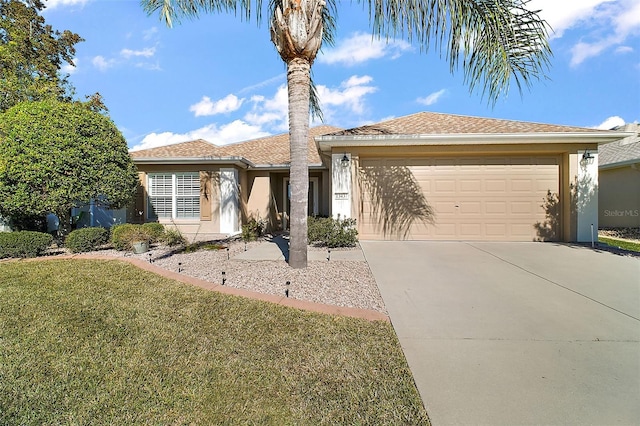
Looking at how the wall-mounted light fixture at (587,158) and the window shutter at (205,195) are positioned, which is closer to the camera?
the wall-mounted light fixture at (587,158)

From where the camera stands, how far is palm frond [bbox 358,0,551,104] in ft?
17.5

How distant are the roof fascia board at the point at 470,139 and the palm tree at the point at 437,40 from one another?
11.5 ft

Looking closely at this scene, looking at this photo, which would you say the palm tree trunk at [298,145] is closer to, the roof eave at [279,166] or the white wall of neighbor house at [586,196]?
the roof eave at [279,166]

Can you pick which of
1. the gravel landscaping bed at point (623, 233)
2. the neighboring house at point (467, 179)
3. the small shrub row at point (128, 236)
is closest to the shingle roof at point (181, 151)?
the small shrub row at point (128, 236)

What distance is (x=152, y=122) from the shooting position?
48.4 ft

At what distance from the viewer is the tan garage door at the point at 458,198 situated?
9.71 meters

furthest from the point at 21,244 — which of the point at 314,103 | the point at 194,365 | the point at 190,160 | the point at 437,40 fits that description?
the point at 437,40

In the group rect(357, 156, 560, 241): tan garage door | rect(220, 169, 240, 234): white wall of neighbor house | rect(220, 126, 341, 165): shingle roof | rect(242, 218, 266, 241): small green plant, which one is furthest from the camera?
rect(220, 126, 341, 165): shingle roof

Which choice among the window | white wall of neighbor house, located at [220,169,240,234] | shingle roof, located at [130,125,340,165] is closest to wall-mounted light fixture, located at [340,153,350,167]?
shingle roof, located at [130,125,340,165]

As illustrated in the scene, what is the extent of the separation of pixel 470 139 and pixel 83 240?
1162cm

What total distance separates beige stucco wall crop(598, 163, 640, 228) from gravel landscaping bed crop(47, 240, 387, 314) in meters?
14.0

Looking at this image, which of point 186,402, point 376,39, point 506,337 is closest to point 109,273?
point 186,402

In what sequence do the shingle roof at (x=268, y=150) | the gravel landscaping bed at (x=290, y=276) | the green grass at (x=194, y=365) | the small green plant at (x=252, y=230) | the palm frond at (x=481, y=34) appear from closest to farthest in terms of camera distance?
the green grass at (x=194, y=365) → the gravel landscaping bed at (x=290, y=276) → the palm frond at (x=481, y=34) → the small green plant at (x=252, y=230) → the shingle roof at (x=268, y=150)

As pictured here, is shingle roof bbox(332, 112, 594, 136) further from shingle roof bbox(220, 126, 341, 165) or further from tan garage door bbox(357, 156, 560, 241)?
shingle roof bbox(220, 126, 341, 165)
